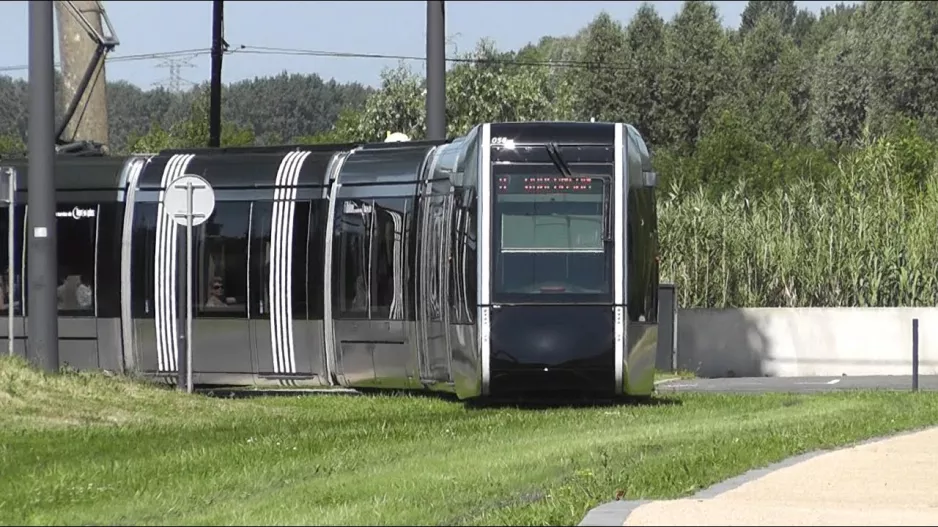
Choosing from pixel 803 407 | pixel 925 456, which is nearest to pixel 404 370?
pixel 803 407

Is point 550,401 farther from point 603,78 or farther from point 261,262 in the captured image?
point 603,78

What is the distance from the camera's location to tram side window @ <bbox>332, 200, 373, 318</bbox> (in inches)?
811

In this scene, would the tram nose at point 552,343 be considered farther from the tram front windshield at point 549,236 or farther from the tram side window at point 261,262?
the tram side window at point 261,262

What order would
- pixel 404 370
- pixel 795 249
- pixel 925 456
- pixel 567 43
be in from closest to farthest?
pixel 925 456, pixel 404 370, pixel 795 249, pixel 567 43

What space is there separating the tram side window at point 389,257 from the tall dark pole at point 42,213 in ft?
12.3

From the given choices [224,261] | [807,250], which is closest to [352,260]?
[224,261]

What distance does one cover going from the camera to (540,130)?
18.5 metres

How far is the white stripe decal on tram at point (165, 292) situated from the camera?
21.5m

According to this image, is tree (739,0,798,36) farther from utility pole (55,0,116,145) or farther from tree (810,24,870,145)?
utility pole (55,0,116,145)

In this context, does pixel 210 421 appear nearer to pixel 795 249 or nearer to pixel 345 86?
pixel 795 249

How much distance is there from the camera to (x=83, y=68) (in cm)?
2594

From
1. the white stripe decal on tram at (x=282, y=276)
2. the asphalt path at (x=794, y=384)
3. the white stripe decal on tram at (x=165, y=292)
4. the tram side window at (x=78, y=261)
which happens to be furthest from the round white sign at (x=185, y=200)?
the asphalt path at (x=794, y=384)

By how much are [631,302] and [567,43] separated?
9230 cm

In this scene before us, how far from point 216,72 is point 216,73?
0.05 metres
